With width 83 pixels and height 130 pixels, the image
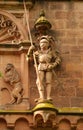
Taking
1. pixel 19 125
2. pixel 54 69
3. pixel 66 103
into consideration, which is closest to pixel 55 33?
pixel 54 69

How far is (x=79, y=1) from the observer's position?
1416 cm

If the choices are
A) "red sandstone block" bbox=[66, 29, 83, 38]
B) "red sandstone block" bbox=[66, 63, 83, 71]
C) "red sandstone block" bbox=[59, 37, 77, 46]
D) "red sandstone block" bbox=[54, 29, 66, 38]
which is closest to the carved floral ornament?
"red sandstone block" bbox=[54, 29, 66, 38]

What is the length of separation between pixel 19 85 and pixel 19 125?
3.70ft

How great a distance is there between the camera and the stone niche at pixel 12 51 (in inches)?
504

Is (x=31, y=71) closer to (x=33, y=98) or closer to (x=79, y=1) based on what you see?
(x=33, y=98)

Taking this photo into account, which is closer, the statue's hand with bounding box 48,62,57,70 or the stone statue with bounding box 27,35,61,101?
the stone statue with bounding box 27,35,61,101

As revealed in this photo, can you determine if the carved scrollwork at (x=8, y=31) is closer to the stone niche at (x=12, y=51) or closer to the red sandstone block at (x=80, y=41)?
the stone niche at (x=12, y=51)

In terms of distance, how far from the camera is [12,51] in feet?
43.7

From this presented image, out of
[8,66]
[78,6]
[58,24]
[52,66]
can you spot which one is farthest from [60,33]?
[8,66]

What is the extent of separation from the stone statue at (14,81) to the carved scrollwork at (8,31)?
0.74 metres

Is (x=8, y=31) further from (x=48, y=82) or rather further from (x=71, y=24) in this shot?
(x=48, y=82)

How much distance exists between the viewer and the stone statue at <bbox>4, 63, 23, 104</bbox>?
41.6 ft

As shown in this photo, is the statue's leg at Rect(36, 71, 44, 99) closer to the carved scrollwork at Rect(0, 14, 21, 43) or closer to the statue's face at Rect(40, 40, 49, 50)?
the statue's face at Rect(40, 40, 49, 50)

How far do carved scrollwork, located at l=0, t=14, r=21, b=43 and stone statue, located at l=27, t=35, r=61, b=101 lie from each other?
2.30ft
